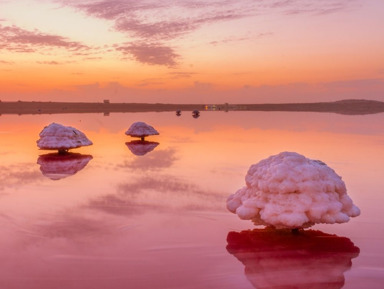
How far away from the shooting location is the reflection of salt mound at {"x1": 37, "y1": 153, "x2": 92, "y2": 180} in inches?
624

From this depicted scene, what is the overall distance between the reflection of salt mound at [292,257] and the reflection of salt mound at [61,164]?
9.43 metres

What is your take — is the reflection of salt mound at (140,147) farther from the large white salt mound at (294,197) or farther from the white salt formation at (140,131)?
the large white salt mound at (294,197)

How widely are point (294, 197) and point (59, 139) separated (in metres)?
15.4

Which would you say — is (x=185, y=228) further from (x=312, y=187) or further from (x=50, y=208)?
(x=50, y=208)

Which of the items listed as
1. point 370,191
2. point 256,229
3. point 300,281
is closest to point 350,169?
A: point 370,191

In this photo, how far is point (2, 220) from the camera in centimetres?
936

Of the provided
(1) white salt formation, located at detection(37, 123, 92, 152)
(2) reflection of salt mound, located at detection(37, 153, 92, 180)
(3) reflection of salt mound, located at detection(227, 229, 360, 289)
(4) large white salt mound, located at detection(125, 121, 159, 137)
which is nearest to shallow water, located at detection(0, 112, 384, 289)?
(3) reflection of salt mound, located at detection(227, 229, 360, 289)

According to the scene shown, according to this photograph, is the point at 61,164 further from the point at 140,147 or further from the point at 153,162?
the point at 140,147

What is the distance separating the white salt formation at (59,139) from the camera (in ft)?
65.6

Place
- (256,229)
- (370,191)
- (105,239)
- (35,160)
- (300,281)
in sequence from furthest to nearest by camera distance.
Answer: (35,160) < (370,191) < (256,229) < (105,239) < (300,281)

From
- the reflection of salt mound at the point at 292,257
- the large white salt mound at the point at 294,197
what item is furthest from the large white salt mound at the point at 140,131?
the reflection of salt mound at the point at 292,257

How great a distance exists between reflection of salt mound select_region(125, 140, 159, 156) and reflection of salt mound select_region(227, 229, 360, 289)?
1506cm

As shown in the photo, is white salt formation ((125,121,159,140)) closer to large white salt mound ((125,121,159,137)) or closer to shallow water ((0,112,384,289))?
large white salt mound ((125,121,159,137))

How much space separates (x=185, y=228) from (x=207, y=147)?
1646 centimetres
